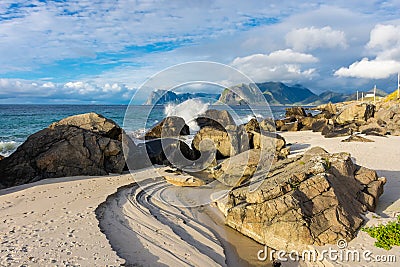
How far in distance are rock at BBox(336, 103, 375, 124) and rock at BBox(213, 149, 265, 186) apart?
25639 millimetres

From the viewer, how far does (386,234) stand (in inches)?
292

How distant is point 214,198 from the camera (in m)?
11.8

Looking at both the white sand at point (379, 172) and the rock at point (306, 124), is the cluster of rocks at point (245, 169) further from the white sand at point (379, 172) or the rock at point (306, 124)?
the rock at point (306, 124)

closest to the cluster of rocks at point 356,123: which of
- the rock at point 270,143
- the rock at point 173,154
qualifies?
the rock at point 270,143

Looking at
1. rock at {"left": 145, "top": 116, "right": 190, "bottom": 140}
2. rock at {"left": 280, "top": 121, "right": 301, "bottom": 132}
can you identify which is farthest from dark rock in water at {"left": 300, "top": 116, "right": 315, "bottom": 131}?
rock at {"left": 145, "top": 116, "right": 190, "bottom": 140}

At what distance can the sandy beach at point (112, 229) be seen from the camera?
6.32 metres

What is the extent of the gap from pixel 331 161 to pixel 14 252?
8.74 meters

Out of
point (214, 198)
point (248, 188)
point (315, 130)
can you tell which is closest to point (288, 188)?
point (248, 188)

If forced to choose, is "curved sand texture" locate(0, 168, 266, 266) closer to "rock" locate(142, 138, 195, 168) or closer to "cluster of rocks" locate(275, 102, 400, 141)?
"rock" locate(142, 138, 195, 168)

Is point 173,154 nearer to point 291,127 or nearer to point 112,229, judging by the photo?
point 112,229

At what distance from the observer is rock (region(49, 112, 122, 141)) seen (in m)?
16.5

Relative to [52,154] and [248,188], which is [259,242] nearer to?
[248,188]

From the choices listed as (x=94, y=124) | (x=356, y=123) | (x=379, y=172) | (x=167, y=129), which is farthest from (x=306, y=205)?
(x=356, y=123)
